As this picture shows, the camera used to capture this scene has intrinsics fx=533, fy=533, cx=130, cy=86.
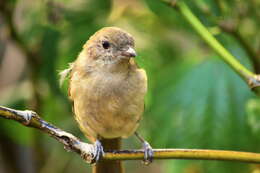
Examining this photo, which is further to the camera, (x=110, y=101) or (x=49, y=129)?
(x=110, y=101)

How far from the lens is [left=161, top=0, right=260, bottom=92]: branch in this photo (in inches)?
83.7

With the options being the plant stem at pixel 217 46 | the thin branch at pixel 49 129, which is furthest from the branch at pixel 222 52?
the thin branch at pixel 49 129

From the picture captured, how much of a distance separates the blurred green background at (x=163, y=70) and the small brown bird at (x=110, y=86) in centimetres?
25

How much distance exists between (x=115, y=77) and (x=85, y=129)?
0.32 meters

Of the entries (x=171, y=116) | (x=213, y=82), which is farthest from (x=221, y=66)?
(x=171, y=116)

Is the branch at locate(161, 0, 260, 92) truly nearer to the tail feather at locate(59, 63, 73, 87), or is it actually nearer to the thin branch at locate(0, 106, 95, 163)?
the tail feather at locate(59, 63, 73, 87)

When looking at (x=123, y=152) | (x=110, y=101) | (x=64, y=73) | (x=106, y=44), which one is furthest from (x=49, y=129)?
(x=64, y=73)

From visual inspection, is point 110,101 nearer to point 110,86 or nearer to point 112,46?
point 110,86

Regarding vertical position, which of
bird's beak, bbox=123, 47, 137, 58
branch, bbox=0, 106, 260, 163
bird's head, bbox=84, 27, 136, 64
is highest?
bird's head, bbox=84, 27, 136, 64

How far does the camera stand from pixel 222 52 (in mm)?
2188

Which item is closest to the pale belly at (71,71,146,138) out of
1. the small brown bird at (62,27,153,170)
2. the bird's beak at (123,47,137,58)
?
the small brown bird at (62,27,153,170)

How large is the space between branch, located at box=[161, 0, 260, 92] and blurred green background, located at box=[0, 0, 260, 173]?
22 centimetres

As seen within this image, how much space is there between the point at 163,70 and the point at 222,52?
1040 millimetres

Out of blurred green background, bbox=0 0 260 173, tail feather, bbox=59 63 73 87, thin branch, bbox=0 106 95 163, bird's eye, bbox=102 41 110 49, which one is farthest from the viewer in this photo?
blurred green background, bbox=0 0 260 173
